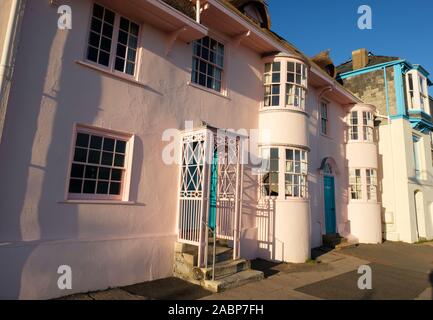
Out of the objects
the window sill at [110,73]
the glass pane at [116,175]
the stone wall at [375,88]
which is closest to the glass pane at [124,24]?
the window sill at [110,73]

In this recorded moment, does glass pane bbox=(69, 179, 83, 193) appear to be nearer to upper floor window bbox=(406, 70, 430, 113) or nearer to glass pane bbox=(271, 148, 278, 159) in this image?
glass pane bbox=(271, 148, 278, 159)

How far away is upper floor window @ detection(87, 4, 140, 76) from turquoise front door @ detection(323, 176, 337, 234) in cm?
1001

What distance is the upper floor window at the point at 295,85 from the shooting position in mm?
10344

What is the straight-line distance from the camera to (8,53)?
198 inches

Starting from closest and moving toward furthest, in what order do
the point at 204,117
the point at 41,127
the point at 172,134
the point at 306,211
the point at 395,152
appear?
1. the point at 41,127
2. the point at 172,134
3. the point at 204,117
4. the point at 306,211
5. the point at 395,152

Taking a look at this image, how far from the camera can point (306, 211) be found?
9.77 metres

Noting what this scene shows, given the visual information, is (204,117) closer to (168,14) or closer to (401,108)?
(168,14)

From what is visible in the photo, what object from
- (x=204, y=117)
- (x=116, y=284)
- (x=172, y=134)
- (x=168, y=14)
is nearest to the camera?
(x=116, y=284)

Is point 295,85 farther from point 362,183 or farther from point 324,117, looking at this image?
point 362,183

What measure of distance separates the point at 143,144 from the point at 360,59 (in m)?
17.1

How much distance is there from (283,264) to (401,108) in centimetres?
1239

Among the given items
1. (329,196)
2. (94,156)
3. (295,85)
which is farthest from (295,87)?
(94,156)
